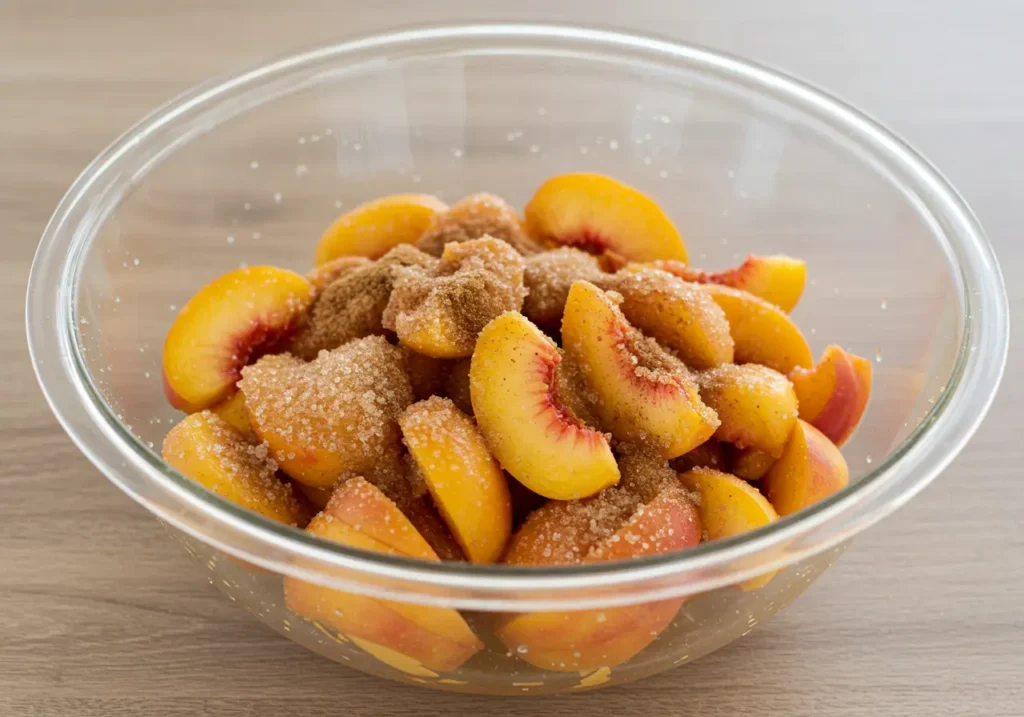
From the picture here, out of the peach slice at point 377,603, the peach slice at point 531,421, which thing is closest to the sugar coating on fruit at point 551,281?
the peach slice at point 531,421

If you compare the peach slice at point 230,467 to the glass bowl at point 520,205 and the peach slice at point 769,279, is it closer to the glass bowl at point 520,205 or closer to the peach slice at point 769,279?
the glass bowl at point 520,205

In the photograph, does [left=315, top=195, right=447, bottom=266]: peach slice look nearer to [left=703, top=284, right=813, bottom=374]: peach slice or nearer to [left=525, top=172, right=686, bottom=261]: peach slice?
[left=525, top=172, right=686, bottom=261]: peach slice

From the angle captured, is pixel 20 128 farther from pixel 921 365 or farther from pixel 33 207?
pixel 921 365

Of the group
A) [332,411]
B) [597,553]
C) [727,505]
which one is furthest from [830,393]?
[332,411]

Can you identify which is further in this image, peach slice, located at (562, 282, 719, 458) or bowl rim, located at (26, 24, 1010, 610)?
peach slice, located at (562, 282, 719, 458)

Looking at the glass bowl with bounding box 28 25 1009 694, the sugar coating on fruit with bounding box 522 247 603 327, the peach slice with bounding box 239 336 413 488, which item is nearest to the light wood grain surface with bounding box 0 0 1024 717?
the glass bowl with bounding box 28 25 1009 694

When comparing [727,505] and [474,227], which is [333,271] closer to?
[474,227]
